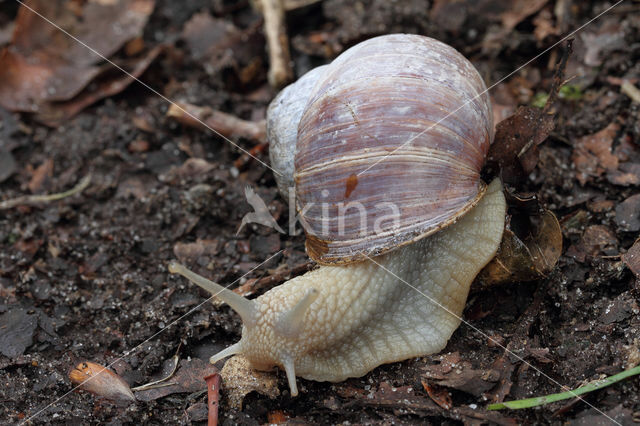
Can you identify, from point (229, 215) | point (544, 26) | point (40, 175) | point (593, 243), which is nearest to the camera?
point (593, 243)

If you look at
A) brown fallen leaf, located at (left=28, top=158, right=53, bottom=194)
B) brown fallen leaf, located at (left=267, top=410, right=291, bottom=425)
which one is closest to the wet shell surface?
brown fallen leaf, located at (left=267, top=410, right=291, bottom=425)

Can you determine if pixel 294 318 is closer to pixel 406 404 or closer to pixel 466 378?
pixel 406 404

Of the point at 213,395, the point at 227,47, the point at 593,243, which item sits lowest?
the point at 213,395

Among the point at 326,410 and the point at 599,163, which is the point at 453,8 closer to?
the point at 599,163

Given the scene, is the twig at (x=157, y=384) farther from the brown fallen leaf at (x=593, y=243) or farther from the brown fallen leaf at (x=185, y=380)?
the brown fallen leaf at (x=593, y=243)

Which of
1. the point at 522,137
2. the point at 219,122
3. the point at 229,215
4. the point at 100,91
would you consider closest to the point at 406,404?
the point at 522,137
